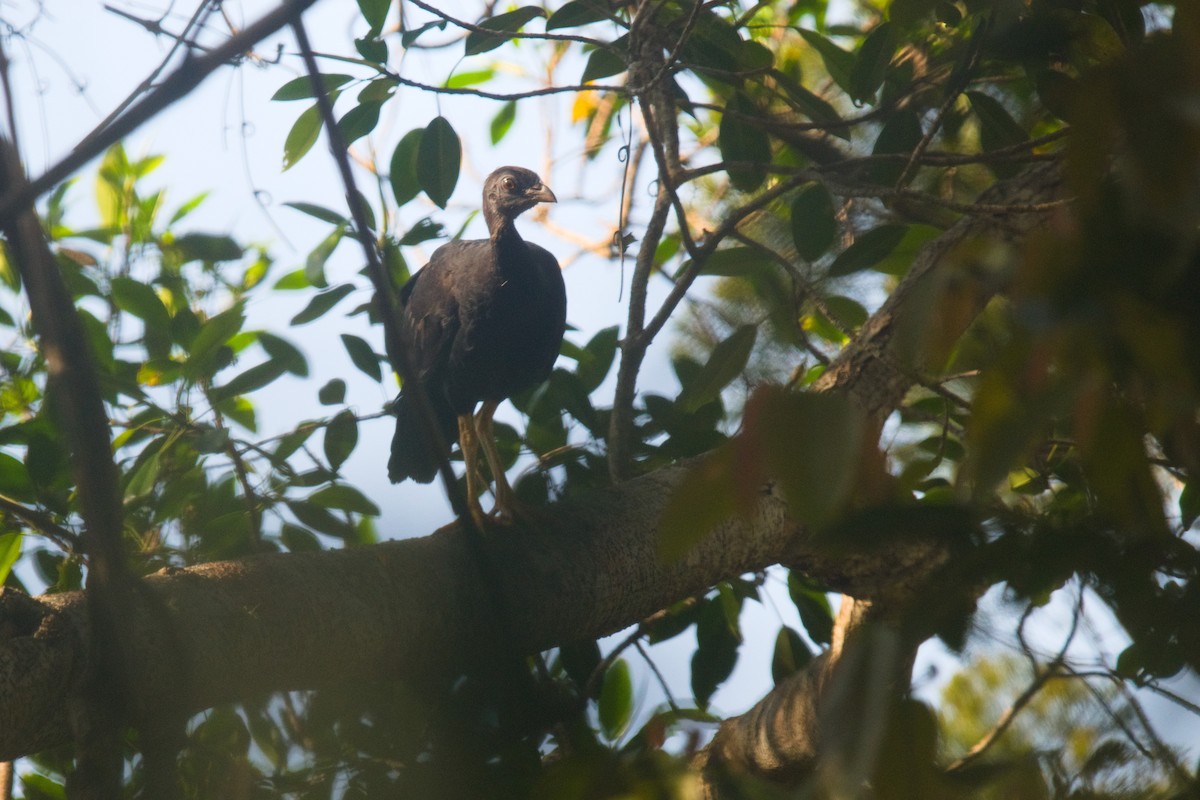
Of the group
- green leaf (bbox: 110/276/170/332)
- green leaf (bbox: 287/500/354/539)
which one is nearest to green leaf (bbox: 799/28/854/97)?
green leaf (bbox: 287/500/354/539)

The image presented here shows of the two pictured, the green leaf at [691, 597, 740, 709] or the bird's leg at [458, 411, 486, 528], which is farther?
the bird's leg at [458, 411, 486, 528]

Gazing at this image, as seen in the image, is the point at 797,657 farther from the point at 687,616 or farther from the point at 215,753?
the point at 215,753

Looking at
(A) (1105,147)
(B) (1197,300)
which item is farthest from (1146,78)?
(B) (1197,300)

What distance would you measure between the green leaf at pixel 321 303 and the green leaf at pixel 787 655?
1684 millimetres

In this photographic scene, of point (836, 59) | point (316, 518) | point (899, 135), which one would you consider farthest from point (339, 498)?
point (836, 59)

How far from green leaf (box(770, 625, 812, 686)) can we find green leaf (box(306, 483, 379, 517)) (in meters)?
1.33

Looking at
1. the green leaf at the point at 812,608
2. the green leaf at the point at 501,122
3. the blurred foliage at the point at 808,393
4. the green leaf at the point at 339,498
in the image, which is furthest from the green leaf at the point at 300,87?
the green leaf at the point at 812,608

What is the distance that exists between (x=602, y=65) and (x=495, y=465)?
129 centimetres

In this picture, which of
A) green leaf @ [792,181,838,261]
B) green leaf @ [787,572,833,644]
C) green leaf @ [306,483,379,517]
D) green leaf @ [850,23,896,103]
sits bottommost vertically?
green leaf @ [787,572,833,644]

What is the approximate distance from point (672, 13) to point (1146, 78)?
2912 millimetres

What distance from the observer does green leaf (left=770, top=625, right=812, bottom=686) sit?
2.92 metres

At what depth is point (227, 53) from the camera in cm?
104

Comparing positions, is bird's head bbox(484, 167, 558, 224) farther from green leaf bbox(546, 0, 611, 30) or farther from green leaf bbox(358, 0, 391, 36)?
green leaf bbox(358, 0, 391, 36)

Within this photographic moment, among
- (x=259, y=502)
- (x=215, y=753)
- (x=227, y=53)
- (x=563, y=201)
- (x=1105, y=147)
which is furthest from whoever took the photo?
(x=563, y=201)
